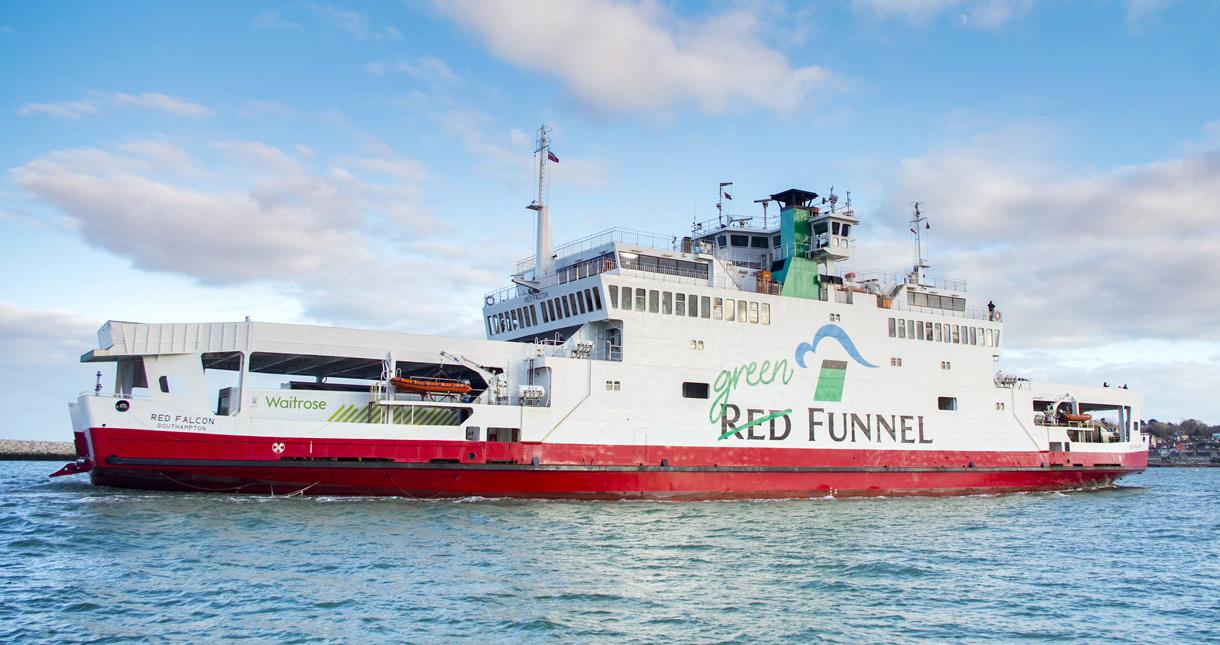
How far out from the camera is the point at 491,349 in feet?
78.9

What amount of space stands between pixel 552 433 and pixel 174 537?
10.1m

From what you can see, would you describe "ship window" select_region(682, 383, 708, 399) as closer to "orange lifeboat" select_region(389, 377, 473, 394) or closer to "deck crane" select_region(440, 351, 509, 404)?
"deck crane" select_region(440, 351, 509, 404)

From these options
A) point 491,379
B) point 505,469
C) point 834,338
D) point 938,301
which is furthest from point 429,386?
point 938,301

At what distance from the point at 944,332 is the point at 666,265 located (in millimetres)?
11152

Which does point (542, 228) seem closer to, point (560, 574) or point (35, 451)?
point (560, 574)

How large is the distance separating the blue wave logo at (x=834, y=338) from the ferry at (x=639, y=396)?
0.09m

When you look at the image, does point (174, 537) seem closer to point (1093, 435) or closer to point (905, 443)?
point (905, 443)

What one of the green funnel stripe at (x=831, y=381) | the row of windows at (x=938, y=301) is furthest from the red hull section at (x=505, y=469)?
the row of windows at (x=938, y=301)

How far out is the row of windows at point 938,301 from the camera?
105ft

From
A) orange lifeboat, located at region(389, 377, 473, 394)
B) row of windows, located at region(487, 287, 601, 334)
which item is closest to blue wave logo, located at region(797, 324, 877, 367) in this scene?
row of windows, located at region(487, 287, 601, 334)

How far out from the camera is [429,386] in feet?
73.9

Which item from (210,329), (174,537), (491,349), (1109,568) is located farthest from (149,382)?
(1109,568)

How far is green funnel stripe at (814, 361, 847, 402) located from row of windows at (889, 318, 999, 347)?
2.71 meters

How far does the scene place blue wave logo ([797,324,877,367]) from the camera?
91.9 feet
